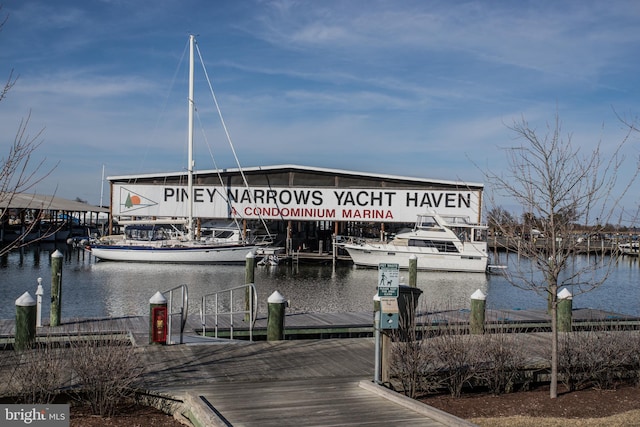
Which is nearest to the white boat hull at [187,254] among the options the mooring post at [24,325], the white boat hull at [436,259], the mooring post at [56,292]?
the white boat hull at [436,259]

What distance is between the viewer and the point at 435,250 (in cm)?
4419

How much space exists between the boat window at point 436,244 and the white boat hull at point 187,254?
36.8ft

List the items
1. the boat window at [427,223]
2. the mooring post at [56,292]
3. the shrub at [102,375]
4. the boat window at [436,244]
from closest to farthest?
the shrub at [102,375] → the mooring post at [56,292] → the boat window at [436,244] → the boat window at [427,223]

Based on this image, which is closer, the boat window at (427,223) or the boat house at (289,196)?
the boat window at (427,223)

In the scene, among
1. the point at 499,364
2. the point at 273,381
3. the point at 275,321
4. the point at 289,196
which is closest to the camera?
the point at 273,381

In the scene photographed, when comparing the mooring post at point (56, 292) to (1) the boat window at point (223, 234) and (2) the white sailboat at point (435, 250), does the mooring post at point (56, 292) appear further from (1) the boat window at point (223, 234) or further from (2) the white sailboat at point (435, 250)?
(1) the boat window at point (223, 234)

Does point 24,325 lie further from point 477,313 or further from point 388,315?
point 477,313

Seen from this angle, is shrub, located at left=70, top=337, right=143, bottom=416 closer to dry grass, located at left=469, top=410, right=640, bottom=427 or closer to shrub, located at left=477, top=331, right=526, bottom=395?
dry grass, located at left=469, top=410, right=640, bottom=427

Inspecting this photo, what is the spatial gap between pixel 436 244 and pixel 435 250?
58cm

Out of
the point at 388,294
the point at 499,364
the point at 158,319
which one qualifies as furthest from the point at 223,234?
the point at 388,294

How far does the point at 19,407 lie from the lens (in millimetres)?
7309

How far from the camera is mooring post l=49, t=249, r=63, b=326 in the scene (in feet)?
48.4

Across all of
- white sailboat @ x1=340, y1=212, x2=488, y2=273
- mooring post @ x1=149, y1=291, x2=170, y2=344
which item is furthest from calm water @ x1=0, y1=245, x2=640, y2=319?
mooring post @ x1=149, y1=291, x2=170, y2=344

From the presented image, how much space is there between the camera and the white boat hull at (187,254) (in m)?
45.8
